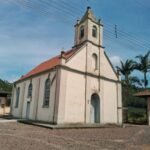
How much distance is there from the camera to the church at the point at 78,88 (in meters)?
19.5

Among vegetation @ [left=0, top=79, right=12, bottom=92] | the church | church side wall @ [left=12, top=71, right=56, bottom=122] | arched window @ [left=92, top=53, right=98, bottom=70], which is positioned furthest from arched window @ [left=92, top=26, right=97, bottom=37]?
vegetation @ [left=0, top=79, right=12, bottom=92]

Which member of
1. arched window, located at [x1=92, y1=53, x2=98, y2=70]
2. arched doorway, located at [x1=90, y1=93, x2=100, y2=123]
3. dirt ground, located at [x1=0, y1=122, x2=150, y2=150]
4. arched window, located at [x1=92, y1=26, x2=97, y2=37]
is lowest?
dirt ground, located at [x1=0, y1=122, x2=150, y2=150]

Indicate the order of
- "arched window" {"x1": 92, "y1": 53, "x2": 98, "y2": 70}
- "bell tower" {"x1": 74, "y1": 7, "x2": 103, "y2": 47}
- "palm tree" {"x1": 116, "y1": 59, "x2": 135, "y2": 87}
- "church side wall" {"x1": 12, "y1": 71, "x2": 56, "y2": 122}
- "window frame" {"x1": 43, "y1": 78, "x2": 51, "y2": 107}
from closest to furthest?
"church side wall" {"x1": 12, "y1": 71, "x2": 56, "y2": 122}, "window frame" {"x1": 43, "y1": 78, "x2": 51, "y2": 107}, "arched window" {"x1": 92, "y1": 53, "x2": 98, "y2": 70}, "bell tower" {"x1": 74, "y1": 7, "x2": 103, "y2": 47}, "palm tree" {"x1": 116, "y1": 59, "x2": 135, "y2": 87}

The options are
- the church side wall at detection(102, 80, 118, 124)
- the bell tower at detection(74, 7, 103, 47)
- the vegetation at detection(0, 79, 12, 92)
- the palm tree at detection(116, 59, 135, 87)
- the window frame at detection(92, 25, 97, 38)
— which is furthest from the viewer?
the vegetation at detection(0, 79, 12, 92)

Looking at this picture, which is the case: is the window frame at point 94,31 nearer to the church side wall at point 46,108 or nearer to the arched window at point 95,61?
the arched window at point 95,61

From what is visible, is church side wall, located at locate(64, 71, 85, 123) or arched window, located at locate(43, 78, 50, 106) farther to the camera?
arched window, located at locate(43, 78, 50, 106)

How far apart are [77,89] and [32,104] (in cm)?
631

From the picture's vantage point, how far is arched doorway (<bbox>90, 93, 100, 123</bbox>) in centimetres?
2273

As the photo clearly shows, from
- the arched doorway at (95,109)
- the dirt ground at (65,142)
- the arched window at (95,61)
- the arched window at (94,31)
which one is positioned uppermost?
the arched window at (94,31)

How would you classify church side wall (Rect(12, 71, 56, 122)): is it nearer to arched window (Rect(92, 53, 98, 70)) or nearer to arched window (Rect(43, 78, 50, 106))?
arched window (Rect(43, 78, 50, 106))

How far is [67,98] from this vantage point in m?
19.5

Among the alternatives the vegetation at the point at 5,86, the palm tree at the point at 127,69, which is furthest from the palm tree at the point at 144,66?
the vegetation at the point at 5,86

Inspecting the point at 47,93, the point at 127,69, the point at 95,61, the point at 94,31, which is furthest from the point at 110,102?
the point at 127,69

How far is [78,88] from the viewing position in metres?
20.7
